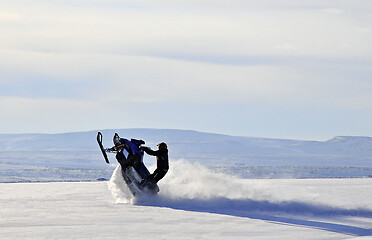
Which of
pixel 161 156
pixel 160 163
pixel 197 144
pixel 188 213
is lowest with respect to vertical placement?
pixel 188 213

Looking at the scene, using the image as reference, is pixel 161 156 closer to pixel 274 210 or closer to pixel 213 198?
pixel 213 198

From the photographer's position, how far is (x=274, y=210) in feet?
54.9

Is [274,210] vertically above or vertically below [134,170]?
below

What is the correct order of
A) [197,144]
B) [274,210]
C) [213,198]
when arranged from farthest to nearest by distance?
[197,144] < [213,198] < [274,210]

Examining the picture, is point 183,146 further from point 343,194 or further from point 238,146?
point 343,194

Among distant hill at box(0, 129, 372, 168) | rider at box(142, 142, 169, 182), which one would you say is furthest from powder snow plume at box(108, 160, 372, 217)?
distant hill at box(0, 129, 372, 168)

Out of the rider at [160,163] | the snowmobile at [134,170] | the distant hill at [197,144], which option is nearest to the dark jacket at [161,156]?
the rider at [160,163]

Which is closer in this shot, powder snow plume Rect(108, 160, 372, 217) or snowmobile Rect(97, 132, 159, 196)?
powder snow plume Rect(108, 160, 372, 217)

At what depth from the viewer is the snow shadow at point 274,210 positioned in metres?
13.9

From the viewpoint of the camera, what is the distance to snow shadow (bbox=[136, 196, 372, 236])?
13.9 metres

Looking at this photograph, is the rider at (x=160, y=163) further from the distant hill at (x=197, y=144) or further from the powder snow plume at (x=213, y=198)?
the distant hill at (x=197, y=144)

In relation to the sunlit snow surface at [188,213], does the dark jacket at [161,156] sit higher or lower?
higher

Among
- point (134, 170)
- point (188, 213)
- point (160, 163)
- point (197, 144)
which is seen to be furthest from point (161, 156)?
point (197, 144)

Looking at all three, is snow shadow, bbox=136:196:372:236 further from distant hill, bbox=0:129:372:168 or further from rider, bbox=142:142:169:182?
distant hill, bbox=0:129:372:168
